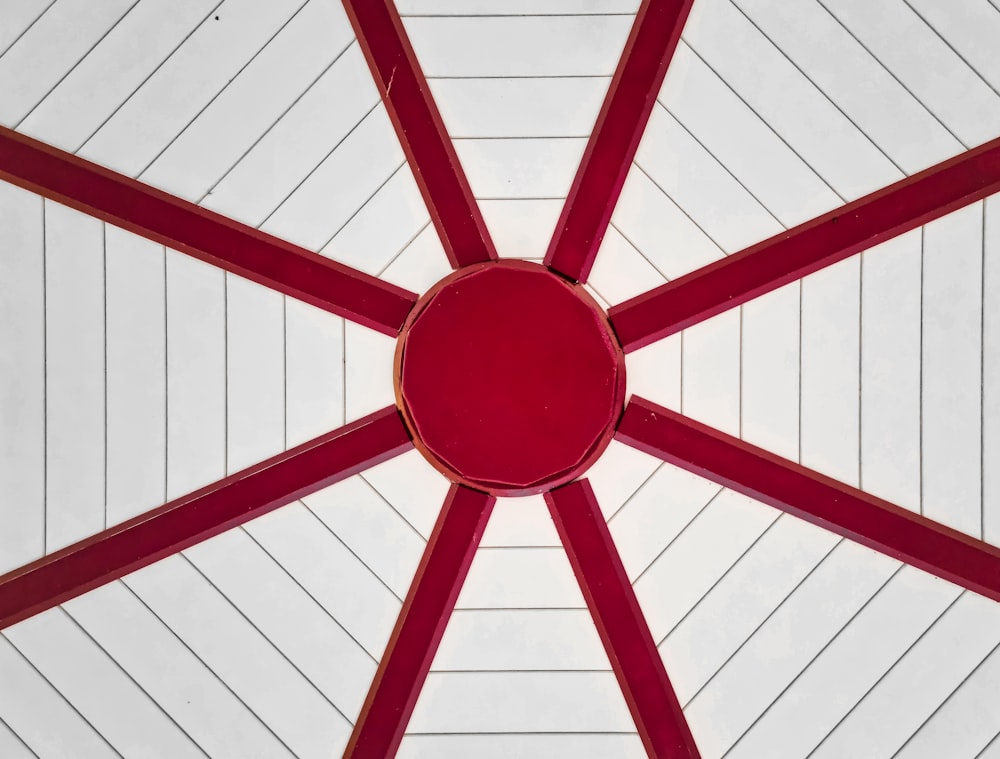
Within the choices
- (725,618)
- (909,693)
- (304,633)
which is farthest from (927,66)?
(304,633)

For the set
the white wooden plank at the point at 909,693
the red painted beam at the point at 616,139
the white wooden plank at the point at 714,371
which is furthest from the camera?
the white wooden plank at the point at 909,693

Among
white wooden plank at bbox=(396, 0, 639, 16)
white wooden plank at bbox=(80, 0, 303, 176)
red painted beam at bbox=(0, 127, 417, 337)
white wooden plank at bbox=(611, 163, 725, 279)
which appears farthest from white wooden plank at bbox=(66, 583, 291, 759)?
white wooden plank at bbox=(396, 0, 639, 16)

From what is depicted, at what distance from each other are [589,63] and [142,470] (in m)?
3.00

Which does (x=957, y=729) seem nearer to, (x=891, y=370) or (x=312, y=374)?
(x=891, y=370)

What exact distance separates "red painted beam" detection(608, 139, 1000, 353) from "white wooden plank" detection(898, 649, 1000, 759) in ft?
7.55

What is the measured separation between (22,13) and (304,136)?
1.54 metres

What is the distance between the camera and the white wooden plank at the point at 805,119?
3.75m

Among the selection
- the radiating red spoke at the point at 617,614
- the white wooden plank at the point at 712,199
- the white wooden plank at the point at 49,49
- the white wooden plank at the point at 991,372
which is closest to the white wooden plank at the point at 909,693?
the white wooden plank at the point at 991,372

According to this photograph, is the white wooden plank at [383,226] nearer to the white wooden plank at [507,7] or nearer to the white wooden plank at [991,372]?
the white wooden plank at [507,7]

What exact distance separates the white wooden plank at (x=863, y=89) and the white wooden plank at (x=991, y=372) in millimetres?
430

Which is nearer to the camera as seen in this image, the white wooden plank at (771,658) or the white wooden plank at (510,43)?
the white wooden plank at (510,43)

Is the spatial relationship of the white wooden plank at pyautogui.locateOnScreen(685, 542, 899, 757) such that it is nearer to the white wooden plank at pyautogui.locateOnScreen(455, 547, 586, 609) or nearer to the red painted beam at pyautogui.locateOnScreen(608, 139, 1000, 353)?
the white wooden plank at pyautogui.locateOnScreen(455, 547, 586, 609)

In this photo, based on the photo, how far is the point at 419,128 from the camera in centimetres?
371

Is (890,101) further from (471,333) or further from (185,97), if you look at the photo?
(185,97)
